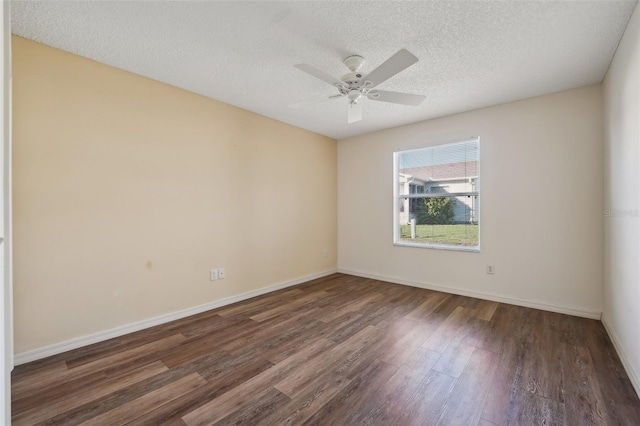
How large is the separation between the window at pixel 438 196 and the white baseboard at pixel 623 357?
1.35 m

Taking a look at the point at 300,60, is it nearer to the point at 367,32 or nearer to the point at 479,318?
the point at 367,32

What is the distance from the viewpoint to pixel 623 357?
6.73 feet

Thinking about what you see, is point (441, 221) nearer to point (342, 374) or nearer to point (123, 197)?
point (342, 374)

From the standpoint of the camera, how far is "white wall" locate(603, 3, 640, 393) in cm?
182

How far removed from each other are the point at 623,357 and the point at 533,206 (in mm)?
1647

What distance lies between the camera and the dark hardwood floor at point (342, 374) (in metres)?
1.59

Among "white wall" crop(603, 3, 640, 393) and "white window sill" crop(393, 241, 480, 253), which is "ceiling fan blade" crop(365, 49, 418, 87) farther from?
"white window sill" crop(393, 241, 480, 253)

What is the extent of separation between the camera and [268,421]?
1.54m

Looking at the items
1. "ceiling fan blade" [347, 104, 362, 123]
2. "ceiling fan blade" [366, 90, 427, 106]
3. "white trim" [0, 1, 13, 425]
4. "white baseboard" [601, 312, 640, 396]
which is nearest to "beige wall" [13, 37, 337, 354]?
"white trim" [0, 1, 13, 425]

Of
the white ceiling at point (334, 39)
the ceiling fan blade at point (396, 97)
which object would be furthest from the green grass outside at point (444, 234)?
the ceiling fan blade at point (396, 97)

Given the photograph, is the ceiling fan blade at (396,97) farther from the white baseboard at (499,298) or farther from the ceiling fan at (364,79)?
the white baseboard at (499,298)

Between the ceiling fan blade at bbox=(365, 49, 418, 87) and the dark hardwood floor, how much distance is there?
217 cm

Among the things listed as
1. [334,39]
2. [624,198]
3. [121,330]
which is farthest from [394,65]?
[121,330]

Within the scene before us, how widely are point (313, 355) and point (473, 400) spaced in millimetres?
1119
